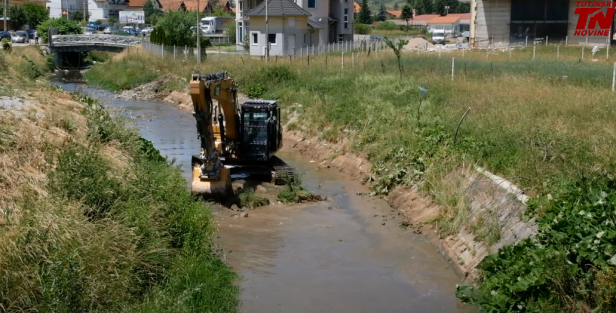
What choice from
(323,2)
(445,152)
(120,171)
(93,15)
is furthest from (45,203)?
(93,15)

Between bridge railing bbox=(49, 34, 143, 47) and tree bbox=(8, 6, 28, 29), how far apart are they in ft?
92.9

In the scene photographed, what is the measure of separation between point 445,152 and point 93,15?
371 ft

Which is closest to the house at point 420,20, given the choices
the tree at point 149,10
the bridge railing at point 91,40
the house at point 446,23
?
the house at point 446,23

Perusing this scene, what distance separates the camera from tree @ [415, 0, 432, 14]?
6043 inches

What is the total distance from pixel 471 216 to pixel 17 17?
8805cm

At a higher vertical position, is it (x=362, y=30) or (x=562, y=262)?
(x=362, y=30)

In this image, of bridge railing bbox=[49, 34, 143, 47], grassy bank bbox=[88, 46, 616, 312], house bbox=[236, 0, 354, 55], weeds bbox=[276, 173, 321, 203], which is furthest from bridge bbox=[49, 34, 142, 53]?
weeds bbox=[276, 173, 321, 203]

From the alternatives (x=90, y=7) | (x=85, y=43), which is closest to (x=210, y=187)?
(x=85, y=43)

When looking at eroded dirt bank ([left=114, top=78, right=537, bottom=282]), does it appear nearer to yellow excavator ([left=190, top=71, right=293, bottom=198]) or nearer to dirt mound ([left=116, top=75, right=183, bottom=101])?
yellow excavator ([left=190, top=71, right=293, bottom=198])

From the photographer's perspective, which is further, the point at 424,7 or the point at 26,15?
the point at 424,7

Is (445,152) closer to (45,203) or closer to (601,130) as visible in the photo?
(601,130)

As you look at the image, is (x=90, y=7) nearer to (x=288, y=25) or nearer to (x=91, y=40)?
(x=91, y=40)

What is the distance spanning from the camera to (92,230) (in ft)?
36.2

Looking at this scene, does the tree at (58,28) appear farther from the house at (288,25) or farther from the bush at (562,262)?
the bush at (562,262)
